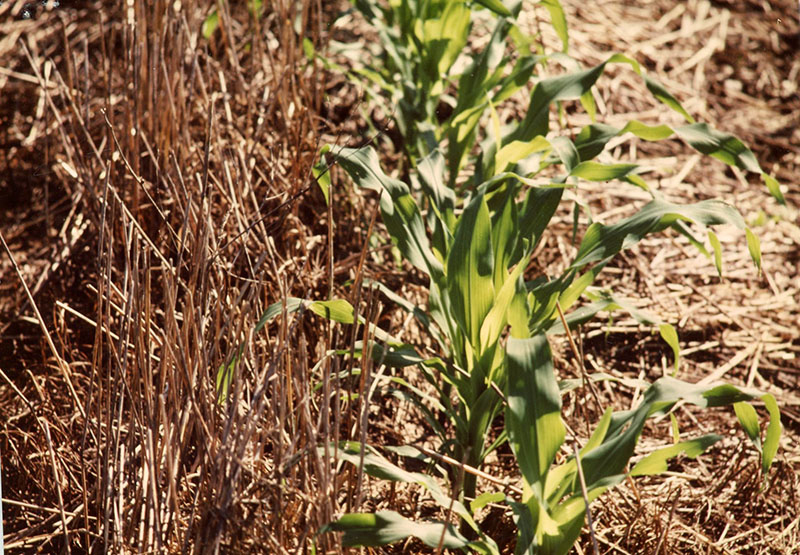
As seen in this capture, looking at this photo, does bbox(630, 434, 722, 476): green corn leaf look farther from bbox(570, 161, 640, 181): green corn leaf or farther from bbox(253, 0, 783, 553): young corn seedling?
bbox(570, 161, 640, 181): green corn leaf

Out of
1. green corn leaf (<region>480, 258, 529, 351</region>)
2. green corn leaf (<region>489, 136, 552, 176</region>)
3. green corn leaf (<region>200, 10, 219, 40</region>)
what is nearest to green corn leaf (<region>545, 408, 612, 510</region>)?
green corn leaf (<region>480, 258, 529, 351</region>)

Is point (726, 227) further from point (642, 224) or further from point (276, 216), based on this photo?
point (276, 216)

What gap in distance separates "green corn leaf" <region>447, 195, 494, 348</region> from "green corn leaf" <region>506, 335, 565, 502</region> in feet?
0.54

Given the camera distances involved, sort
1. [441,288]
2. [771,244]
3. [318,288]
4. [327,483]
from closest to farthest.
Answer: [327,483], [441,288], [318,288], [771,244]

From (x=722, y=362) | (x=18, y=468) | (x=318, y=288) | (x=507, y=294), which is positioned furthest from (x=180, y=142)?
(x=722, y=362)

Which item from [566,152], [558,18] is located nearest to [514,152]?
[566,152]

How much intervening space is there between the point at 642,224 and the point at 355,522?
60 cm

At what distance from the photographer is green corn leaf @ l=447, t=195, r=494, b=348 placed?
3.38ft

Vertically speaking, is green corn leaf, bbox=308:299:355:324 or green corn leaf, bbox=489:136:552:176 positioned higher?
green corn leaf, bbox=489:136:552:176

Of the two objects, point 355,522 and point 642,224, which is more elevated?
point 642,224

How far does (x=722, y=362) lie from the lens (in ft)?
5.23

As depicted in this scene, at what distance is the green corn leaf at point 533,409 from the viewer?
88 cm

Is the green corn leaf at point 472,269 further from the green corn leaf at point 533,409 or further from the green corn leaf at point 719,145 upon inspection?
the green corn leaf at point 719,145

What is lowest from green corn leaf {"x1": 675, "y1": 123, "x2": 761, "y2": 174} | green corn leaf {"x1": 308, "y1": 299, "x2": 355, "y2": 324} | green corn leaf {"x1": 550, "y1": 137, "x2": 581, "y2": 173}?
green corn leaf {"x1": 308, "y1": 299, "x2": 355, "y2": 324}
